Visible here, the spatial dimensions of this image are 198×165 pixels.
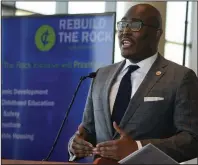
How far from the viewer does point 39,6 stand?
209 centimetres

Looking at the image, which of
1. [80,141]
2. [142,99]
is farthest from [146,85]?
[80,141]

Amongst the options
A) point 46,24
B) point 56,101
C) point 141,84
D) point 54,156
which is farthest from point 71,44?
point 54,156

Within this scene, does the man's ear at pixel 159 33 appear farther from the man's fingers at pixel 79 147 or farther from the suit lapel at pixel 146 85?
the man's fingers at pixel 79 147

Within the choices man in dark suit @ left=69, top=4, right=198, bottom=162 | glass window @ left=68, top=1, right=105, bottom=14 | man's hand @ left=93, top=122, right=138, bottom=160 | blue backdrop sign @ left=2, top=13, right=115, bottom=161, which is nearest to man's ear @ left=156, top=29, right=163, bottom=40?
man in dark suit @ left=69, top=4, right=198, bottom=162

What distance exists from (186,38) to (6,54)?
3.47 ft

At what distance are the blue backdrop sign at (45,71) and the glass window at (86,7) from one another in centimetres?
4

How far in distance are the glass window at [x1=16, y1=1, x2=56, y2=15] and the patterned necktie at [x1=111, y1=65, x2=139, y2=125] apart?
0.59 meters

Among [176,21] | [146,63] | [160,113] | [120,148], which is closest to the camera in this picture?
Result: [120,148]

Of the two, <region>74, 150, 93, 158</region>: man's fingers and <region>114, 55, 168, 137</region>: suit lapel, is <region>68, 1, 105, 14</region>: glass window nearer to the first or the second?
<region>114, 55, 168, 137</region>: suit lapel

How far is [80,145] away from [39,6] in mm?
877

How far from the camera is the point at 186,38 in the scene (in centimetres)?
207

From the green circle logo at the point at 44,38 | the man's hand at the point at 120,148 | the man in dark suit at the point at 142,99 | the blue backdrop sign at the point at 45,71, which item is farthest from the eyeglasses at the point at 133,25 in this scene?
the man's hand at the point at 120,148

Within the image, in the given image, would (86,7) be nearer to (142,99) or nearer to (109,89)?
(109,89)

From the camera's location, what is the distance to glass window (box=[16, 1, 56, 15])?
2.03m
